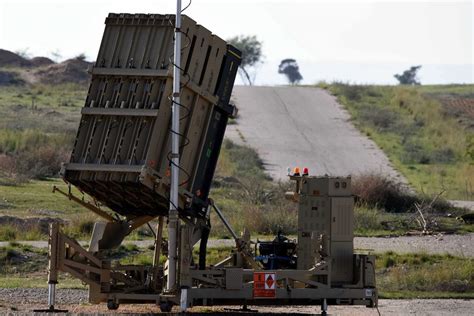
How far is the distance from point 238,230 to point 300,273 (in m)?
15.2

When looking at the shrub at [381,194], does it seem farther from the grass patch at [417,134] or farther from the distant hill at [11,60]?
the distant hill at [11,60]

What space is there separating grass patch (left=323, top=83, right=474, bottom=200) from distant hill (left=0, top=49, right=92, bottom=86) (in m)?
15.4

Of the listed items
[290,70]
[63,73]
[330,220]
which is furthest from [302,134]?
[290,70]

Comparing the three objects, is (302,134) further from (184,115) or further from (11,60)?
(184,115)

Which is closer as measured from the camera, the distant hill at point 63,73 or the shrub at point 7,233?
the shrub at point 7,233

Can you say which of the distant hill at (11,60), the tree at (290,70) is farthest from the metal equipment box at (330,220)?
the tree at (290,70)

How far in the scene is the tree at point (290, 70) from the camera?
452 ft

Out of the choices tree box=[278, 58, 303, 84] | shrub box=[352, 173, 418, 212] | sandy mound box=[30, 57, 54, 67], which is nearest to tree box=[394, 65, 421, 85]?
tree box=[278, 58, 303, 84]

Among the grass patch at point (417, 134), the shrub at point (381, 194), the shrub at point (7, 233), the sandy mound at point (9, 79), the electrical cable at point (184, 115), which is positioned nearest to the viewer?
the electrical cable at point (184, 115)

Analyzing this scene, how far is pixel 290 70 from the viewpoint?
Result: 454 feet

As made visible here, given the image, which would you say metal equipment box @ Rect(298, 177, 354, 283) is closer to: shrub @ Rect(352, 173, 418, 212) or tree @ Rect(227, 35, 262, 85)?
shrub @ Rect(352, 173, 418, 212)

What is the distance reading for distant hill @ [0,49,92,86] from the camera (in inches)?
3250

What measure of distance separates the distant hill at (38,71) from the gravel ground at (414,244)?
147 feet

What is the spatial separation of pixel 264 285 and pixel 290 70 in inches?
4635
